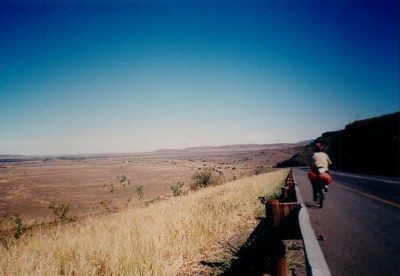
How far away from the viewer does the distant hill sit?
27.3 meters

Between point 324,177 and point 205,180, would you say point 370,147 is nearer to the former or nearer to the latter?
point 205,180

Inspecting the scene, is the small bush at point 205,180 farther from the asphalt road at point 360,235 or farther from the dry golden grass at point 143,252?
the dry golden grass at point 143,252

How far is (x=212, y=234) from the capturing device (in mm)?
5734

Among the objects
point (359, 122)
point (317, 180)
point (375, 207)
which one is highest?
point (359, 122)

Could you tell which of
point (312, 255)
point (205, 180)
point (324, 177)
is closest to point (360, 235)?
point (324, 177)

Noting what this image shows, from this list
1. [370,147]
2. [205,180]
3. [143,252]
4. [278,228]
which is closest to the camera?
[278,228]

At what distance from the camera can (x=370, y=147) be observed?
3200 centimetres

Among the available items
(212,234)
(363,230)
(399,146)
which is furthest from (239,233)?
(399,146)

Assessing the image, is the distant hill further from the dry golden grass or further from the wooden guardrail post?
the wooden guardrail post

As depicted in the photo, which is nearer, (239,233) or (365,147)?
(239,233)

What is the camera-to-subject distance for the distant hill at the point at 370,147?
27297 mm

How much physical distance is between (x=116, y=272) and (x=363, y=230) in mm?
5556

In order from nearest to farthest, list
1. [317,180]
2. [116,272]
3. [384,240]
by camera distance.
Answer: [116,272], [384,240], [317,180]

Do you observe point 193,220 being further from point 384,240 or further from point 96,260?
point 384,240
